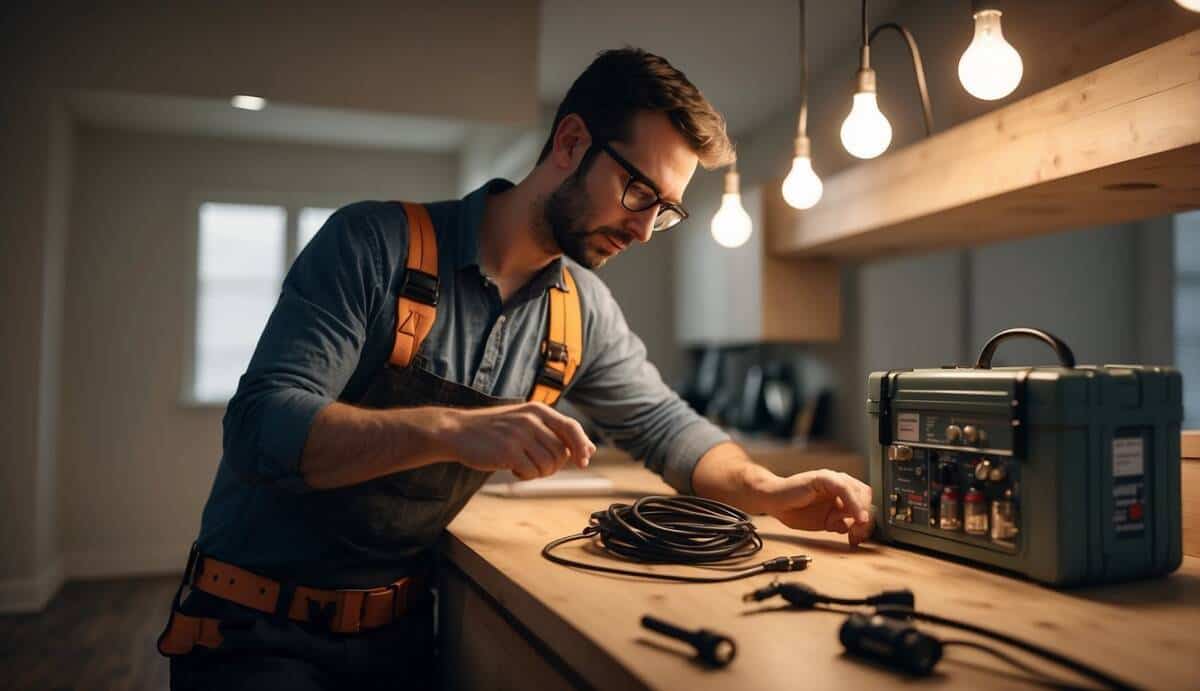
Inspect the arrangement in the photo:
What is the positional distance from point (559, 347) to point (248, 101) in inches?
114

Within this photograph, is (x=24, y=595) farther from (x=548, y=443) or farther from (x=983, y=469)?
(x=983, y=469)

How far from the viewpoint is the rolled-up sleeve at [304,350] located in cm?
107

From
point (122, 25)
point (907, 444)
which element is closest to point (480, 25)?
point (122, 25)

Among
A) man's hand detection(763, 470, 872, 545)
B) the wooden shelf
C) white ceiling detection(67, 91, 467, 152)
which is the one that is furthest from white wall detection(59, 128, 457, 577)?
man's hand detection(763, 470, 872, 545)

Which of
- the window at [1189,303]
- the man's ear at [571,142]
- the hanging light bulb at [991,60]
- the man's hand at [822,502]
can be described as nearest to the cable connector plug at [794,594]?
the man's hand at [822,502]

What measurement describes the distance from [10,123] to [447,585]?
131 inches

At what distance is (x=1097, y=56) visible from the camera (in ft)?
8.05

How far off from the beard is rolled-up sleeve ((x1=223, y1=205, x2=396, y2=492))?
0.30m

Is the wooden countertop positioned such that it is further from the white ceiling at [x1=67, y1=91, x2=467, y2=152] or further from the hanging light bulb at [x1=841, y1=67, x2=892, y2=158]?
the white ceiling at [x1=67, y1=91, x2=467, y2=152]

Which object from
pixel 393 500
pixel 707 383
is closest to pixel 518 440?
pixel 393 500

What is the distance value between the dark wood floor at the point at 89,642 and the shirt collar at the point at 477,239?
2423mm

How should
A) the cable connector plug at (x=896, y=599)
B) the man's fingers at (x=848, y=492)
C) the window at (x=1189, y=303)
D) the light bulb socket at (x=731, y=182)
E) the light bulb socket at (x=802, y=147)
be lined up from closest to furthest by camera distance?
the cable connector plug at (x=896, y=599) < the man's fingers at (x=848, y=492) < the light bulb socket at (x=802, y=147) < the light bulb socket at (x=731, y=182) < the window at (x=1189, y=303)

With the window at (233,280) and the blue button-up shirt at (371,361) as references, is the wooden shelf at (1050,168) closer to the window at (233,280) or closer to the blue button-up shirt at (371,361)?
the blue button-up shirt at (371,361)

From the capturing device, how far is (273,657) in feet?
4.13
